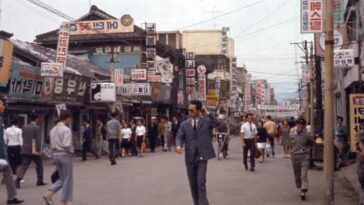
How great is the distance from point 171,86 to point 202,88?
28.8 ft

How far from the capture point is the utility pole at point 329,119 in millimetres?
10219

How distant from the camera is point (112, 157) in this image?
72.5 ft

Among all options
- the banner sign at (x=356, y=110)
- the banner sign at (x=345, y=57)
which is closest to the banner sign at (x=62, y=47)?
the banner sign at (x=345, y=57)

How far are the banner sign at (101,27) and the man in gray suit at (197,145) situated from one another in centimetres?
3268

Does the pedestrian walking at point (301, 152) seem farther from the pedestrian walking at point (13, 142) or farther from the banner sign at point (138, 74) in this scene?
the banner sign at point (138, 74)

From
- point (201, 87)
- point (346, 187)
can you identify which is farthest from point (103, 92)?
point (201, 87)

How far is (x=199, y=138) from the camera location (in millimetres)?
10023

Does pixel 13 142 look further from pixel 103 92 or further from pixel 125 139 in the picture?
pixel 103 92

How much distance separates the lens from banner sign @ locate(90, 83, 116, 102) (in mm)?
28844

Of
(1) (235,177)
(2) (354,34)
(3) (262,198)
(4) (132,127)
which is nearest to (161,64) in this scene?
(4) (132,127)

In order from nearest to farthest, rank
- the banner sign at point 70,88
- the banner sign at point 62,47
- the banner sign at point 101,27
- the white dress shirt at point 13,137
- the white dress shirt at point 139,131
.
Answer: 1. the white dress shirt at point 13,137
2. the banner sign at point 62,47
3. the banner sign at point 70,88
4. the white dress shirt at point 139,131
5. the banner sign at point 101,27

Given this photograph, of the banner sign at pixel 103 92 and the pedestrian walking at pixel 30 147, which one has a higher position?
the banner sign at pixel 103 92

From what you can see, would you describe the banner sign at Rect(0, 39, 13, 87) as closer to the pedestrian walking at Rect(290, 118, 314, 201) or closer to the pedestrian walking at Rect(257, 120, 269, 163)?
the pedestrian walking at Rect(257, 120, 269, 163)

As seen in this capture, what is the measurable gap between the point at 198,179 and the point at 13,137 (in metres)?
7.93
